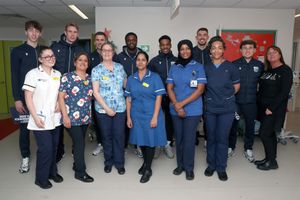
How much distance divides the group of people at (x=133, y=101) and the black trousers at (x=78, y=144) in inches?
0.4

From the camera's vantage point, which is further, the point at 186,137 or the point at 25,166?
the point at 25,166

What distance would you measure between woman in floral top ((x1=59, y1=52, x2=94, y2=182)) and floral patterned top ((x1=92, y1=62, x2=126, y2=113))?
0.12m

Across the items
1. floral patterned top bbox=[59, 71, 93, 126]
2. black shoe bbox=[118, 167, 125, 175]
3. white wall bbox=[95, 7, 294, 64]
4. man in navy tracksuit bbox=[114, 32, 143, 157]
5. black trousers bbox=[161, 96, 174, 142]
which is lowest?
black shoe bbox=[118, 167, 125, 175]

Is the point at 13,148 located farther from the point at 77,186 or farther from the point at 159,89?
the point at 159,89

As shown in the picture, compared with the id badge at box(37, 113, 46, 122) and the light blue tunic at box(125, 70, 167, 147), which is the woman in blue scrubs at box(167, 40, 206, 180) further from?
the id badge at box(37, 113, 46, 122)

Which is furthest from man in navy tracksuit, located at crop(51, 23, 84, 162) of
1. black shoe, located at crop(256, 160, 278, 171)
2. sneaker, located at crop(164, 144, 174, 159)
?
black shoe, located at crop(256, 160, 278, 171)

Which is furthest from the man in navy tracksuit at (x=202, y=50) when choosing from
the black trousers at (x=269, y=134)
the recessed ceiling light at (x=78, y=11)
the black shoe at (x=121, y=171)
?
the recessed ceiling light at (x=78, y=11)

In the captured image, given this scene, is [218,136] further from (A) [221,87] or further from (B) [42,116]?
(B) [42,116]

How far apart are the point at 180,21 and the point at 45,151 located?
3.82 meters

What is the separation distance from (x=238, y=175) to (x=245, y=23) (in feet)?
11.6

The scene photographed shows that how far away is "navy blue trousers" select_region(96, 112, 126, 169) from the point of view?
2713 millimetres

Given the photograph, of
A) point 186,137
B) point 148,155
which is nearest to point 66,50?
point 148,155

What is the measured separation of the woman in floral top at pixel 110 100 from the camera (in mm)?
2605

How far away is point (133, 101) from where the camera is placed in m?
2.71
